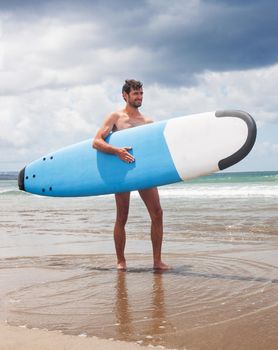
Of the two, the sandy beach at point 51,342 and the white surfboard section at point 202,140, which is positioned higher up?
the white surfboard section at point 202,140

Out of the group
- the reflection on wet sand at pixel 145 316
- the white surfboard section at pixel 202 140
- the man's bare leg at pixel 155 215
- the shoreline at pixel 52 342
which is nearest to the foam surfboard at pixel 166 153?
the white surfboard section at pixel 202 140

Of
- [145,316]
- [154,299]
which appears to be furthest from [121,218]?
[145,316]

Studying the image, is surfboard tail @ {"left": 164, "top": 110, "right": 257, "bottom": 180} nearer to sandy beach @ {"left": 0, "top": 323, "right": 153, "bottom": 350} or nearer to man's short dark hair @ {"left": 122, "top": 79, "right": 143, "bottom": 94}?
man's short dark hair @ {"left": 122, "top": 79, "right": 143, "bottom": 94}

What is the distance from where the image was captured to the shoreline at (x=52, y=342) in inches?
→ 85.1

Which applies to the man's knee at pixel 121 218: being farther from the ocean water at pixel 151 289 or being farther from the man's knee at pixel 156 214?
the ocean water at pixel 151 289

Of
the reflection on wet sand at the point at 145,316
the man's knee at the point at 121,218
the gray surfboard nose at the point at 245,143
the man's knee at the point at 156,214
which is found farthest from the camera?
the man's knee at the point at 121,218

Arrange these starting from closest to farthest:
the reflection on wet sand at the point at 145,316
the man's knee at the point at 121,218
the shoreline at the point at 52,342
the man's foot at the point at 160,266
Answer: the shoreline at the point at 52,342, the reflection on wet sand at the point at 145,316, the man's foot at the point at 160,266, the man's knee at the point at 121,218

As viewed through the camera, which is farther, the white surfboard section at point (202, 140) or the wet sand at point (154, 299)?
the white surfboard section at point (202, 140)

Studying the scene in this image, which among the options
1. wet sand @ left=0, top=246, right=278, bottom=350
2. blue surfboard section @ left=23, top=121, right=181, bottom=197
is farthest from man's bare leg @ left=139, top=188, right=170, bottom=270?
wet sand @ left=0, top=246, right=278, bottom=350

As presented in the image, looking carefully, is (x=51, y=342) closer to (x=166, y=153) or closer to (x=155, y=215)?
(x=155, y=215)

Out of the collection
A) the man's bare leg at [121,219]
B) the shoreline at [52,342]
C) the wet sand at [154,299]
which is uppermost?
the man's bare leg at [121,219]

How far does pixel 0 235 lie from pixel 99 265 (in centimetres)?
315

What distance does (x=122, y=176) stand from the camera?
4.43 m

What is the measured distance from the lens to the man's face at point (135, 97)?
14.0ft
